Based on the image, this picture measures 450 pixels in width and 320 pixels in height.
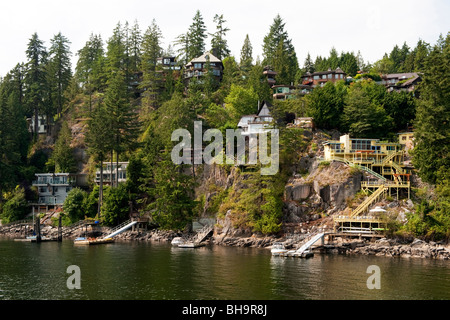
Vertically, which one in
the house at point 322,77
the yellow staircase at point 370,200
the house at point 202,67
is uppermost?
the house at point 202,67

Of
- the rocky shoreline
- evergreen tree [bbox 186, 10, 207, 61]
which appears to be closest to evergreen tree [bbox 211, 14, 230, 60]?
evergreen tree [bbox 186, 10, 207, 61]

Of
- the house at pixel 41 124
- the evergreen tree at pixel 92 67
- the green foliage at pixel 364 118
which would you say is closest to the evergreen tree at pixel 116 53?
the evergreen tree at pixel 92 67

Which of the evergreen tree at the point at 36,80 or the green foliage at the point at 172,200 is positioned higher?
the evergreen tree at the point at 36,80

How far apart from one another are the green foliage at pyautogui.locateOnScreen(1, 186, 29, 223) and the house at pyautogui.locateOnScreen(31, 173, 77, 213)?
3.99m

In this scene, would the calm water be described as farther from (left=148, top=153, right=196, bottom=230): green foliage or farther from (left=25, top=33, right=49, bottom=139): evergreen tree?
(left=25, top=33, right=49, bottom=139): evergreen tree

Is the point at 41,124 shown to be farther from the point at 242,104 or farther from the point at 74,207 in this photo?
the point at 242,104

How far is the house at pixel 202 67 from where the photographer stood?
4550 inches

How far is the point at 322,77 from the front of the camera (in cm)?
11344

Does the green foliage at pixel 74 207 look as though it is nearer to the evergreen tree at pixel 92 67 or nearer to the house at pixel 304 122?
the evergreen tree at pixel 92 67

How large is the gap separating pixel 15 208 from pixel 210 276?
216 feet

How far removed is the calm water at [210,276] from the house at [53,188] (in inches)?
1530

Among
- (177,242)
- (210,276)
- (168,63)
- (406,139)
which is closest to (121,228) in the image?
(177,242)
